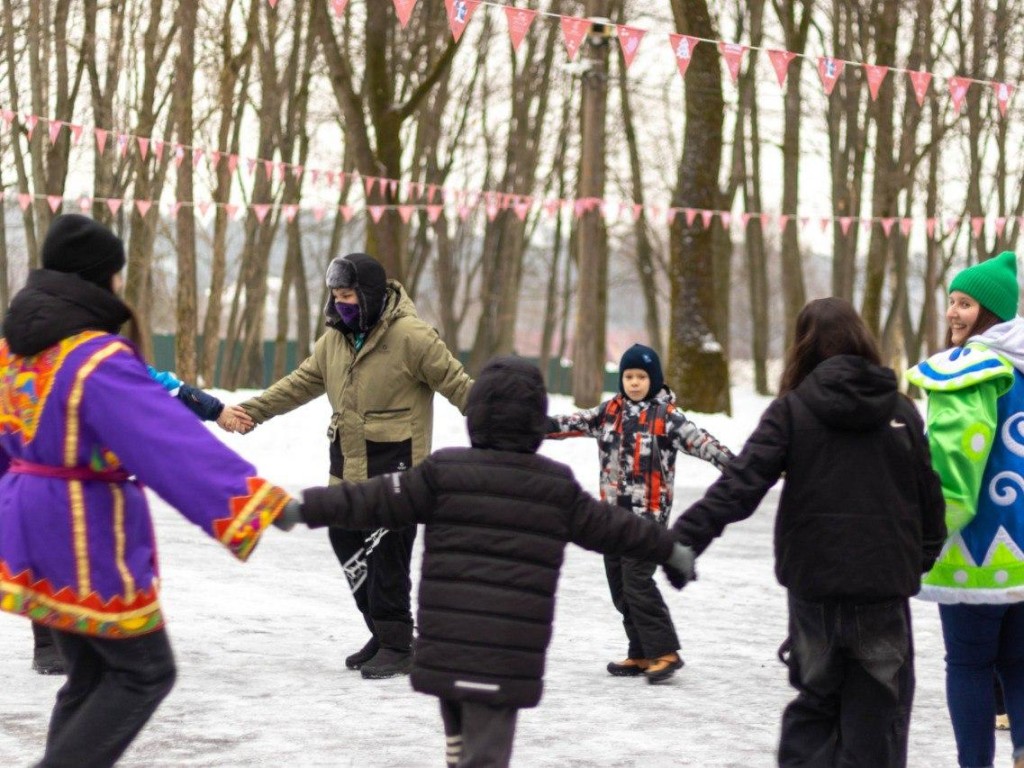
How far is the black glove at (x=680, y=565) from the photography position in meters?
4.52

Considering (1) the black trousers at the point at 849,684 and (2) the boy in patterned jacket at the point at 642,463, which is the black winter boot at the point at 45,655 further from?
(1) the black trousers at the point at 849,684

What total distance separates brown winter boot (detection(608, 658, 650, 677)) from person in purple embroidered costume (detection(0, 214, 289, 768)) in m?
3.15

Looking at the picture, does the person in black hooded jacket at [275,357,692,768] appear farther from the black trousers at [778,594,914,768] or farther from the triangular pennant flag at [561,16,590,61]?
the triangular pennant flag at [561,16,590,61]

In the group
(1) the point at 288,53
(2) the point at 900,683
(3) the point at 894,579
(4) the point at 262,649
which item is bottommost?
(4) the point at 262,649

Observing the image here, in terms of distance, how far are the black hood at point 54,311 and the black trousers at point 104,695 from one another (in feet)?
2.46

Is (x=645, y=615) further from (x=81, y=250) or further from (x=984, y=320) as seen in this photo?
(x=81, y=250)

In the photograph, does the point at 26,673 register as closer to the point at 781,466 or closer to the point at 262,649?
the point at 262,649

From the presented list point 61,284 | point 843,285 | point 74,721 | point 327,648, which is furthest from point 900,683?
point 843,285

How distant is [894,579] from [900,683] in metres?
0.34

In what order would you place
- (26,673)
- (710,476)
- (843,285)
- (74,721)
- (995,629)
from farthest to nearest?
(843,285) → (710,476) → (26,673) → (995,629) → (74,721)

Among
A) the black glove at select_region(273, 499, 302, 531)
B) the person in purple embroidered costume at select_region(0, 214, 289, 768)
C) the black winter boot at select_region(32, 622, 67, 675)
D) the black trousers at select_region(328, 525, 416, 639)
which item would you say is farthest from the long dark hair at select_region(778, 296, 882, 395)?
the black winter boot at select_region(32, 622, 67, 675)

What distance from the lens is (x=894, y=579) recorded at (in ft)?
15.0

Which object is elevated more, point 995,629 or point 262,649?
point 995,629

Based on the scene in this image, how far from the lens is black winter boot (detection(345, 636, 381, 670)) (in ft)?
23.1
